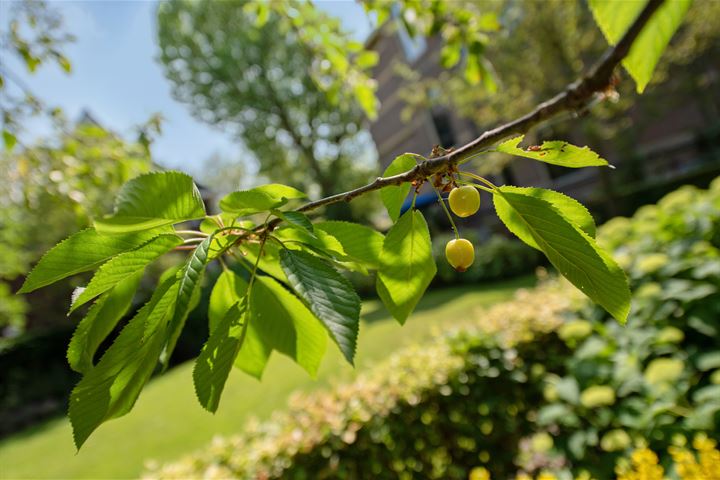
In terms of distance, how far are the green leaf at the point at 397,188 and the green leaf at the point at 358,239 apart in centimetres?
4

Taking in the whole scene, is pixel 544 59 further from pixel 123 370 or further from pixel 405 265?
pixel 123 370

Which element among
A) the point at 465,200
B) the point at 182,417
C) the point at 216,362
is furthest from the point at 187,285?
the point at 182,417

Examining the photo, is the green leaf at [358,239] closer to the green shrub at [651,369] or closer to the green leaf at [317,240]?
the green leaf at [317,240]

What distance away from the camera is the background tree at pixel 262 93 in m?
22.3

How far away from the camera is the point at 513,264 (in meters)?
11.0

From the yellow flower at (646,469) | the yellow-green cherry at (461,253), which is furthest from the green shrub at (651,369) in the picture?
the yellow-green cherry at (461,253)

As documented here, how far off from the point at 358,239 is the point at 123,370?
33 cm

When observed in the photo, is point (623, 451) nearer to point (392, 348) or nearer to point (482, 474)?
point (482, 474)

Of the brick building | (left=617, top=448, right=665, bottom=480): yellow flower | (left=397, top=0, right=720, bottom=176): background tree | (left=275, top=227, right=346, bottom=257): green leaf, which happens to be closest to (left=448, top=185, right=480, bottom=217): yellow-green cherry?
(left=275, top=227, right=346, bottom=257): green leaf

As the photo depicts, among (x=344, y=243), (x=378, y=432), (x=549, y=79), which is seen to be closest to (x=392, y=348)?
(x=378, y=432)

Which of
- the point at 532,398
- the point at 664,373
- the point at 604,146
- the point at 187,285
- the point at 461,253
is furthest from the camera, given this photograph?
the point at 604,146

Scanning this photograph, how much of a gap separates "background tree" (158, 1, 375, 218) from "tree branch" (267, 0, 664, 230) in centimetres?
1855

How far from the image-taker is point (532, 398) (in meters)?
3.49

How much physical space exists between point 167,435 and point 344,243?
7301 millimetres
